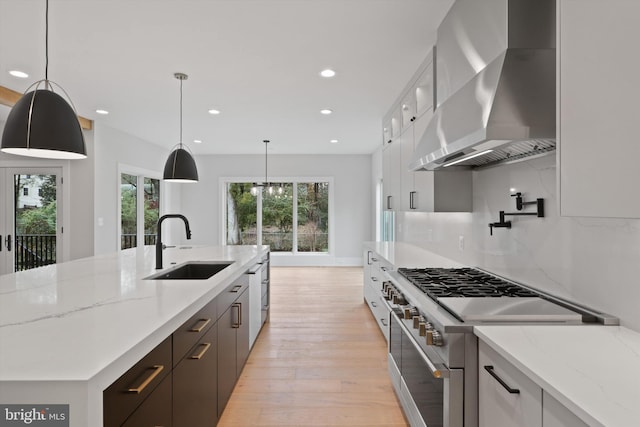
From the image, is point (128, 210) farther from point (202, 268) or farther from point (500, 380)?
point (500, 380)

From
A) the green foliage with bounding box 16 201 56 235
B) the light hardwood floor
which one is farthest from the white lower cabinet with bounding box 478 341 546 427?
the green foliage with bounding box 16 201 56 235

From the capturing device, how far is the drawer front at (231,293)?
7.13 feet

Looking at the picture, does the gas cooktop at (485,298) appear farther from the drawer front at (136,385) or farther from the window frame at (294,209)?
the window frame at (294,209)

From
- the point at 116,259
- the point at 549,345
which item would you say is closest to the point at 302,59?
A: the point at 116,259

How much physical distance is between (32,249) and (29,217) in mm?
474

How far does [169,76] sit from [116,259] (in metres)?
1.77

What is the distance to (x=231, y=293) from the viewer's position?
2.44 meters

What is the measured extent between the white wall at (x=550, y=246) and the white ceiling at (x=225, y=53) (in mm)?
1226

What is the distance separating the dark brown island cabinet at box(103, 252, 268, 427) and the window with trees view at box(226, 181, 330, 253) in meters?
5.74

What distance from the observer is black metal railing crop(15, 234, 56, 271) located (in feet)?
17.9

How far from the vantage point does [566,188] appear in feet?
3.90

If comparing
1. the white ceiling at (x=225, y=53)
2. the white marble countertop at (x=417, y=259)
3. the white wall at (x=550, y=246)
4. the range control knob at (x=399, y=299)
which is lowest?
the range control knob at (x=399, y=299)

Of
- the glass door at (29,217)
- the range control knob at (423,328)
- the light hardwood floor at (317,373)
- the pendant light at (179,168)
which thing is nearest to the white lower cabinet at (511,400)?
the range control knob at (423,328)

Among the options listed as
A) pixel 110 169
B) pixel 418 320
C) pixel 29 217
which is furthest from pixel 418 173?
pixel 29 217
